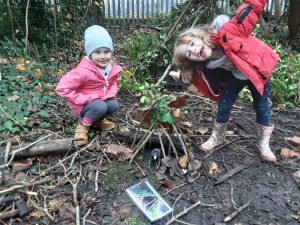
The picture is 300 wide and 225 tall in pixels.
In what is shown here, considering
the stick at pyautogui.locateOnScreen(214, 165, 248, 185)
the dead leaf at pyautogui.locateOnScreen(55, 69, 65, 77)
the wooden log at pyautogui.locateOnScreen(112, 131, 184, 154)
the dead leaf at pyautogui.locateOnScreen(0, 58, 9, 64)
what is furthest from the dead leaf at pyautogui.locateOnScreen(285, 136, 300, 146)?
the dead leaf at pyautogui.locateOnScreen(0, 58, 9, 64)

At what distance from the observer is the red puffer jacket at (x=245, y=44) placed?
9.68 feet

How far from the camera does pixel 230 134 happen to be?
405cm

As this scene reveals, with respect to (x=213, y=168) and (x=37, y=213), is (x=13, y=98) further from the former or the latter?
(x=213, y=168)

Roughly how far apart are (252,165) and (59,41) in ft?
15.5

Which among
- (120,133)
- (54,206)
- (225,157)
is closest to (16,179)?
(54,206)

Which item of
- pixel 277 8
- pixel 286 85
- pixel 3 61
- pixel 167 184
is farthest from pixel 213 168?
pixel 277 8

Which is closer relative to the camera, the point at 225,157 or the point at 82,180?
the point at 82,180

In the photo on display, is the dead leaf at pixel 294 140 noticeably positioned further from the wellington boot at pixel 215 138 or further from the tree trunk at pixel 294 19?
the tree trunk at pixel 294 19

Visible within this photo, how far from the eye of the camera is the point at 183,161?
342 centimetres

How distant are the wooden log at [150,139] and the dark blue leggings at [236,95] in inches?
20.5

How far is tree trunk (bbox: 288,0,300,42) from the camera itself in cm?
711

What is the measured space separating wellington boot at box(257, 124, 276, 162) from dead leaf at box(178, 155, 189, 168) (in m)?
0.79

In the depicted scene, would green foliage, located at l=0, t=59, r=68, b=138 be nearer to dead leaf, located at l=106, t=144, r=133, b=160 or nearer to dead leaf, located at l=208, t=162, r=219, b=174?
dead leaf, located at l=106, t=144, r=133, b=160

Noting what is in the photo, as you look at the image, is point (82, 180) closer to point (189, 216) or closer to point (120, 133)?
point (120, 133)
